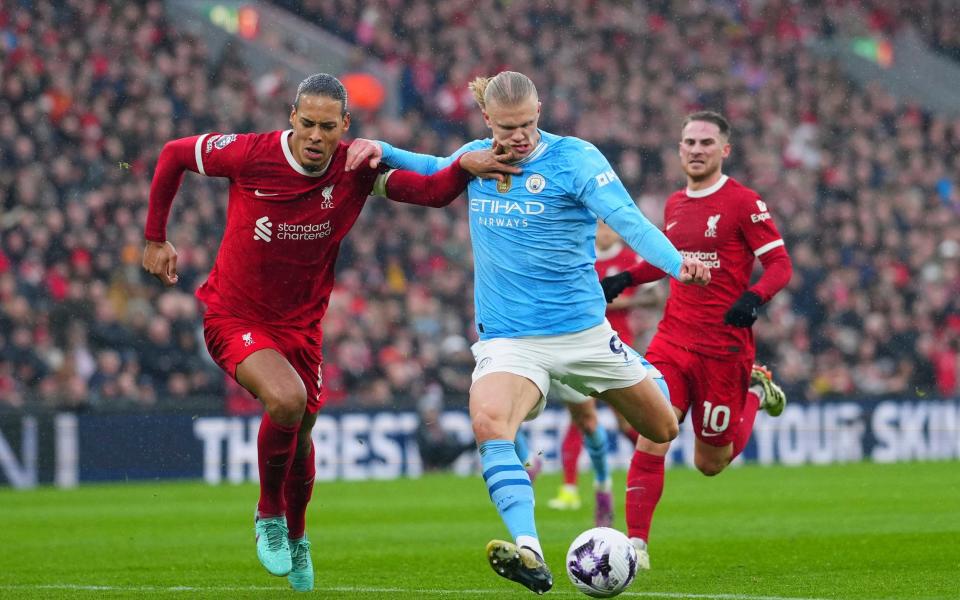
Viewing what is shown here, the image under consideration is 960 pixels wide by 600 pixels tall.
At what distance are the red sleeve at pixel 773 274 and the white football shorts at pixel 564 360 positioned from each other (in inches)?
60.7

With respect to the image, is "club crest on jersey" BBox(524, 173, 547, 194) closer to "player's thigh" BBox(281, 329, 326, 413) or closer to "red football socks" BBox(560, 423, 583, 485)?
"player's thigh" BBox(281, 329, 326, 413)

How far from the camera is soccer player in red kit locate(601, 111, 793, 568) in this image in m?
9.16

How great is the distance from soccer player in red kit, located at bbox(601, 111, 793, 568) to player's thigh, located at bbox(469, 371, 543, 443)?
2071 millimetres

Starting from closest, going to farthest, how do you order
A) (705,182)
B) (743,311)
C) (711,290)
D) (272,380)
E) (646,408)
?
(646,408) → (272,380) → (743,311) → (711,290) → (705,182)

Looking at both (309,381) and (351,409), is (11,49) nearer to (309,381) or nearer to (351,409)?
(351,409)

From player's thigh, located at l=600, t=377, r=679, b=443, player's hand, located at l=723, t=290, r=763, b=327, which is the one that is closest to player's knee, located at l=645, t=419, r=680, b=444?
player's thigh, located at l=600, t=377, r=679, b=443

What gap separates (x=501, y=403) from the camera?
22.7 ft

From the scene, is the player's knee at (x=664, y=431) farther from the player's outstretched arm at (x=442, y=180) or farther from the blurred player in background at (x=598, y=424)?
the blurred player in background at (x=598, y=424)

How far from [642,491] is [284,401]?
2.37 meters

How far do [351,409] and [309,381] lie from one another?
11525 millimetres

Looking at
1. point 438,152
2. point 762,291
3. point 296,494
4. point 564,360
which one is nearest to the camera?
point 564,360

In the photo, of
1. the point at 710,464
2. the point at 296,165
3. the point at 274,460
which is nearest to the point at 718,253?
the point at 710,464

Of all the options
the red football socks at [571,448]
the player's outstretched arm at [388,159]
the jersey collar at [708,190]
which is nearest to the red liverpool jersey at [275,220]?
the player's outstretched arm at [388,159]

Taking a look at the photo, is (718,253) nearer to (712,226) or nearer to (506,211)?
(712,226)
